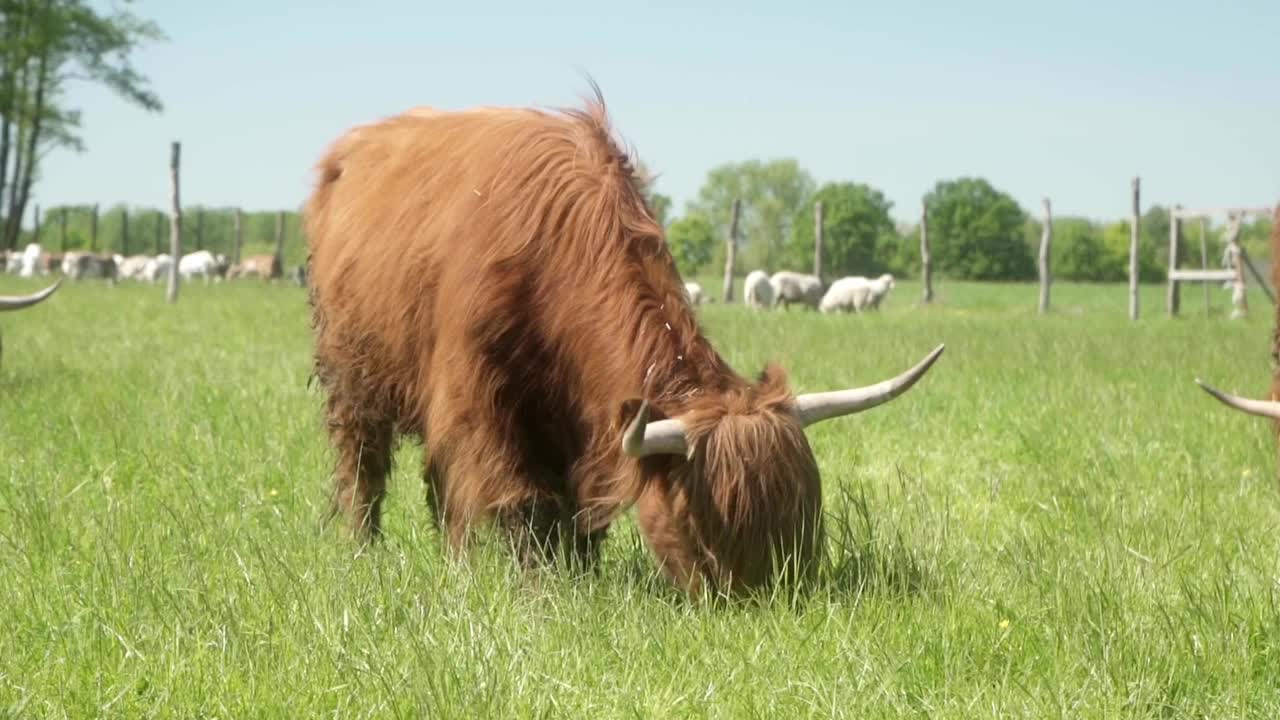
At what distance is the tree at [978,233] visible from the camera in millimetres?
87875

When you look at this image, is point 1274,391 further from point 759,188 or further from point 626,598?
point 759,188

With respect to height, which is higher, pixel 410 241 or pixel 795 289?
pixel 795 289

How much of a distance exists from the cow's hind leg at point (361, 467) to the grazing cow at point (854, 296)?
2540cm

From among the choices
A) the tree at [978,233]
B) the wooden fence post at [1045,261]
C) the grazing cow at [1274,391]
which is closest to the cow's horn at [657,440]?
the grazing cow at [1274,391]

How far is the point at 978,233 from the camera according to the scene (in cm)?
9131

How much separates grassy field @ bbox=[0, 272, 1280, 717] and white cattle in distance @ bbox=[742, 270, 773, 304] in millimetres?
23465

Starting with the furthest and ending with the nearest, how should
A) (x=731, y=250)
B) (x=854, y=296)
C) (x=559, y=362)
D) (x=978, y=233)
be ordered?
1. (x=978, y=233)
2. (x=731, y=250)
3. (x=854, y=296)
4. (x=559, y=362)

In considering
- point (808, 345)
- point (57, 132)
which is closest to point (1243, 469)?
point (808, 345)

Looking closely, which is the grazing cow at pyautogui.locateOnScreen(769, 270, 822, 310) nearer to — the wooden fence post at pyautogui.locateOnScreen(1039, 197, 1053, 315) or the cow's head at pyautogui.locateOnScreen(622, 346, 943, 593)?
the wooden fence post at pyautogui.locateOnScreen(1039, 197, 1053, 315)

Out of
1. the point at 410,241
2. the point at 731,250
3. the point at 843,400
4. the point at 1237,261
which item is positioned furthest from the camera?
the point at 731,250

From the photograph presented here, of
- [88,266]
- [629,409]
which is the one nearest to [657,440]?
[629,409]

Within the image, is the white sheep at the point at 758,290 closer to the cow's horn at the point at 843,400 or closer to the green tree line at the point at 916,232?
the cow's horn at the point at 843,400

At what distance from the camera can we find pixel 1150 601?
4117mm

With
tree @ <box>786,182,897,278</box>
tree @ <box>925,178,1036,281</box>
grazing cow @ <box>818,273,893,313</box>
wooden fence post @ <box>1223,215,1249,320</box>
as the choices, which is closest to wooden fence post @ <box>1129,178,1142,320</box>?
wooden fence post @ <box>1223,215,1249,320</box>
